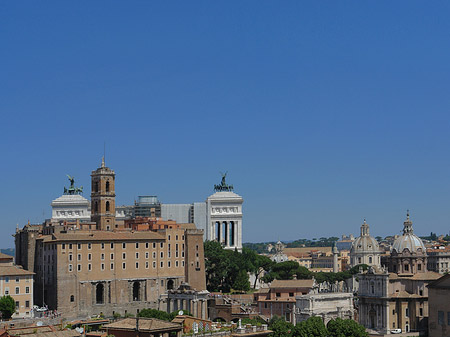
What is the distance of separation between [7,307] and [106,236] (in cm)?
1818

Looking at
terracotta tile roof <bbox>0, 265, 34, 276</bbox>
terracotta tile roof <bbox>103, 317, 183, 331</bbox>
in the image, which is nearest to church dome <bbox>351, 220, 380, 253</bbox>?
terracotta tile roof <bbox>0, 265, 34, 276</bbox>

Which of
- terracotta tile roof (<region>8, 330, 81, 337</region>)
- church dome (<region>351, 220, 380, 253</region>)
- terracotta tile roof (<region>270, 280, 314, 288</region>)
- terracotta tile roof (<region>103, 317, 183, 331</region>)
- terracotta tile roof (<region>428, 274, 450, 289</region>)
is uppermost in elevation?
church dome (<region>351, 220, 380, 253</region>)

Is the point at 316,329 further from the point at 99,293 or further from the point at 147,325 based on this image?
the point at 99,293

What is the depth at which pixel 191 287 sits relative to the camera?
109375 millimetres

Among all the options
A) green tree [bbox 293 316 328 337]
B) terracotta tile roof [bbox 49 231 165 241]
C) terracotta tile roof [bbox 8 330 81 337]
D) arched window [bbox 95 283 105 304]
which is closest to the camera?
terracotta tile roof [bbox 8 330 81 337]

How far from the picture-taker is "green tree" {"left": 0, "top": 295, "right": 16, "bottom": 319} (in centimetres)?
9162

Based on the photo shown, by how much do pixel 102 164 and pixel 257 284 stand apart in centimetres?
3949

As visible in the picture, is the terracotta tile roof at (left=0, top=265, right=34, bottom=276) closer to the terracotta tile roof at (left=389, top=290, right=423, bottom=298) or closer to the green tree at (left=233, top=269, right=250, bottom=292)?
the green tree at (left=233, top=269, right=250, bottom=292)

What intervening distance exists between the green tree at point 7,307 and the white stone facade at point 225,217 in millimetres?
60906

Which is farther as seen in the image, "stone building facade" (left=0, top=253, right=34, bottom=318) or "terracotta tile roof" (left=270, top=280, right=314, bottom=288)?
"terracotta tile roof" (left=270, top=280, right=314, bottom=288)

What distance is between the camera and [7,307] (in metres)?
92.1

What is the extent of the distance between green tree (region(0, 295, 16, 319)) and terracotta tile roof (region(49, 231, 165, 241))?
1164 cm

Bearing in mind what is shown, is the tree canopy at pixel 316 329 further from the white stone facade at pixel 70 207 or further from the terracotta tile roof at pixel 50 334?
the white stone facade at pixel 70 207

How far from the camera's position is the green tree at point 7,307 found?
91625mm
